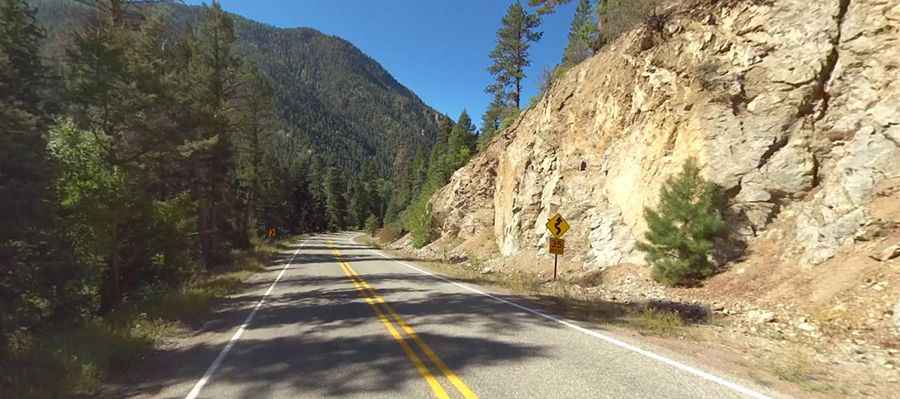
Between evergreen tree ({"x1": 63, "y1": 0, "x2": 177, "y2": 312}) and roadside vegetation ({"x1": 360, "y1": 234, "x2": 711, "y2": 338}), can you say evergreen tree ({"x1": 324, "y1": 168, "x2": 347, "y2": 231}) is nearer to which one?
evergreen tree ({"x1": 63, "y1": 0, "x2": 177, "y2": 312})

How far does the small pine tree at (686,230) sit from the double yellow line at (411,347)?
27.0 ft

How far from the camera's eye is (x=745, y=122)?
14.1 metres

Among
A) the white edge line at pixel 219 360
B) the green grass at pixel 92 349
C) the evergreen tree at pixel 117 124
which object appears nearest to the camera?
the white edge line at pixel 219 360

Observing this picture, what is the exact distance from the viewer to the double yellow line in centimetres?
520

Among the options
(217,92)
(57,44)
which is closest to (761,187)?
(57,44)

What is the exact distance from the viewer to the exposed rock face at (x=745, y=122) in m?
11.1

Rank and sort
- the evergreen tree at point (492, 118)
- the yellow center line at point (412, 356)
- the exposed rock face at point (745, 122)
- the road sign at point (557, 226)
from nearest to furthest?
the yellow center line at point (412, 356), the exposed rock face at point (745, 122), the road sign at point (557, 226), the evergreen tree at point (492, 118)

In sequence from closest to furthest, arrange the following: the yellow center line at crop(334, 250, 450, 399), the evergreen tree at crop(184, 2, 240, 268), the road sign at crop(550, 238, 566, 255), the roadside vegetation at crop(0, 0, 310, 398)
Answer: the yellow center line at crop(334, 250, 450, 399) < the roadside vegetation at crop(0, 0, 310, 398) < the road sign at crop(550, 238, 566, 255) < the evergreen tree at crop(184, 2, 240, 268)

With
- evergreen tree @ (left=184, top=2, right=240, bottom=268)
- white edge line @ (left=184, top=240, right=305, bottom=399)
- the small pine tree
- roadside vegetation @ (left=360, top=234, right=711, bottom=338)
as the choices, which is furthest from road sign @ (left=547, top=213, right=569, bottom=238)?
evergreen tree @ (left=184, top=2, right=240, bottom=268)

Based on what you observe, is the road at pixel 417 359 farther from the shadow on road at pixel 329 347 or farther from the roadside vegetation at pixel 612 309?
the roadside vegetation at pixel 612 309

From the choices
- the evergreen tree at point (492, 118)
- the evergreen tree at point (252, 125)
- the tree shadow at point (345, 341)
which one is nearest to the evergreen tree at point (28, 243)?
the tree shadow at point (345, 341)

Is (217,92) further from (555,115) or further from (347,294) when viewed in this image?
(555,115)

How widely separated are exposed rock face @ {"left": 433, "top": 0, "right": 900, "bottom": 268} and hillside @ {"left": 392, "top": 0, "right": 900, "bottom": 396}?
5 cm

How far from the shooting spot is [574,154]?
77.5 ft
